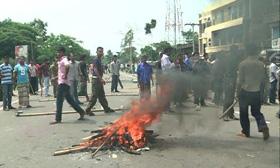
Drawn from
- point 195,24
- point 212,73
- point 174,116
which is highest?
point 195,24

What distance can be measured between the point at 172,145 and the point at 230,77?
263 centimetres

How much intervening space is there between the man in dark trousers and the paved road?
40cm

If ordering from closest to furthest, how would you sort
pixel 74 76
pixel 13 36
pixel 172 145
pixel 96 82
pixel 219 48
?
pixel 219 48
pixel 172 145
pixel 96 82
pixel 74 76
pixel 13 36

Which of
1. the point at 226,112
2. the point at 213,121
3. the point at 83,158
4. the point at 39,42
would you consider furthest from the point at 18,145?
the point at 39,42

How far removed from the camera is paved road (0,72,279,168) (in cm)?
805

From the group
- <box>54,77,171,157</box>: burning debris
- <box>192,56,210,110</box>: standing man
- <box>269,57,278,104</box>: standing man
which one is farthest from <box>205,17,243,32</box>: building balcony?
<box>269,57,278,104</box>: standing man

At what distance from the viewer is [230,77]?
11219 millimetres

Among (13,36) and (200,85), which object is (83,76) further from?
(13,36)

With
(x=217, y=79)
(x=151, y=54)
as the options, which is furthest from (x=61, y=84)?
(x=151, y=54)

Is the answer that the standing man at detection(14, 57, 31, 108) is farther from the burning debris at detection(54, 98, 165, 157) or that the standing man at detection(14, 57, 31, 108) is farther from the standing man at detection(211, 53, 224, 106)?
the burning debris at detection(54, 98, 165, 157)

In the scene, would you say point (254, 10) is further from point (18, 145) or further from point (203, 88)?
point (18, 145)

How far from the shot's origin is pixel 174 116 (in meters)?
9.62

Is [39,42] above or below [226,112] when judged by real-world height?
above

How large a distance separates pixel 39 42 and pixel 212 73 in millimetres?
82589
